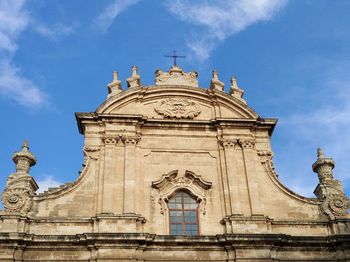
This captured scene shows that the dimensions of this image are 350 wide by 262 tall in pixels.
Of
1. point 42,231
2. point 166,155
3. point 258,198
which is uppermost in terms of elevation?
point 166,155

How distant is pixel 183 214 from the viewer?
61.9ft

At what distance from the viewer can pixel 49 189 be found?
19.4 m

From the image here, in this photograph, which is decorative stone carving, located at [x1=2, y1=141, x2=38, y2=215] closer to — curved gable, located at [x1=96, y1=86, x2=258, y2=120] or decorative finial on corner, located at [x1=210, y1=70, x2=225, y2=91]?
curved gable, located at [x1=96, y1=86, x2=258, y2=120]

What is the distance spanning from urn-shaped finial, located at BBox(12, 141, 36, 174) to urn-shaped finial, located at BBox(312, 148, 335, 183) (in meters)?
10.5

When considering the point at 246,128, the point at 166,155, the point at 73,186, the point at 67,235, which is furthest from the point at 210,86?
the point at 67,235

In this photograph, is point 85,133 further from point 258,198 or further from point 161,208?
point 258,198

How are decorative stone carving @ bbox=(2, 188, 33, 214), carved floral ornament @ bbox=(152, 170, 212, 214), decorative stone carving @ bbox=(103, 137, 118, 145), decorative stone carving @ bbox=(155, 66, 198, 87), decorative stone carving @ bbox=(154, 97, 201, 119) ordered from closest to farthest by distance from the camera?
decorative stone carving @ bbox=(2, 188, 33, 214) → carved floral ornament @ bbox=(152, 170, 212, 214) → decorative stone carving @ bbox=(103, 137, 118, 145) → decorative stone carving @ bbox=(154, 97, 201, 119) → decorative stone carving @ bbox=(155, 66, 198, 87)

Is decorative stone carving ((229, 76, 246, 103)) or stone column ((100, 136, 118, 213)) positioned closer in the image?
stone column ((100, 136, 118, 213))

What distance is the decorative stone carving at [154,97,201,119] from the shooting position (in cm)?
2116

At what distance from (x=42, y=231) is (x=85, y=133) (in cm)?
429

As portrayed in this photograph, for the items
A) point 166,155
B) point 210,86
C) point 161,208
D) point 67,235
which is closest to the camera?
point 67,235

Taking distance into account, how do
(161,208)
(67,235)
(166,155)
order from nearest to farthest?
(67,235) → (161,208) → (166,155)

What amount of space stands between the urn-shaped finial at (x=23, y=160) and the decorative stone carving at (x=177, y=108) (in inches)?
203

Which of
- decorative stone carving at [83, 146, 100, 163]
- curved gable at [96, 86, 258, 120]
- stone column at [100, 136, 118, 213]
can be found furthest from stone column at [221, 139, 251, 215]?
decorative stone carving at [83, 146, 100, 163]
